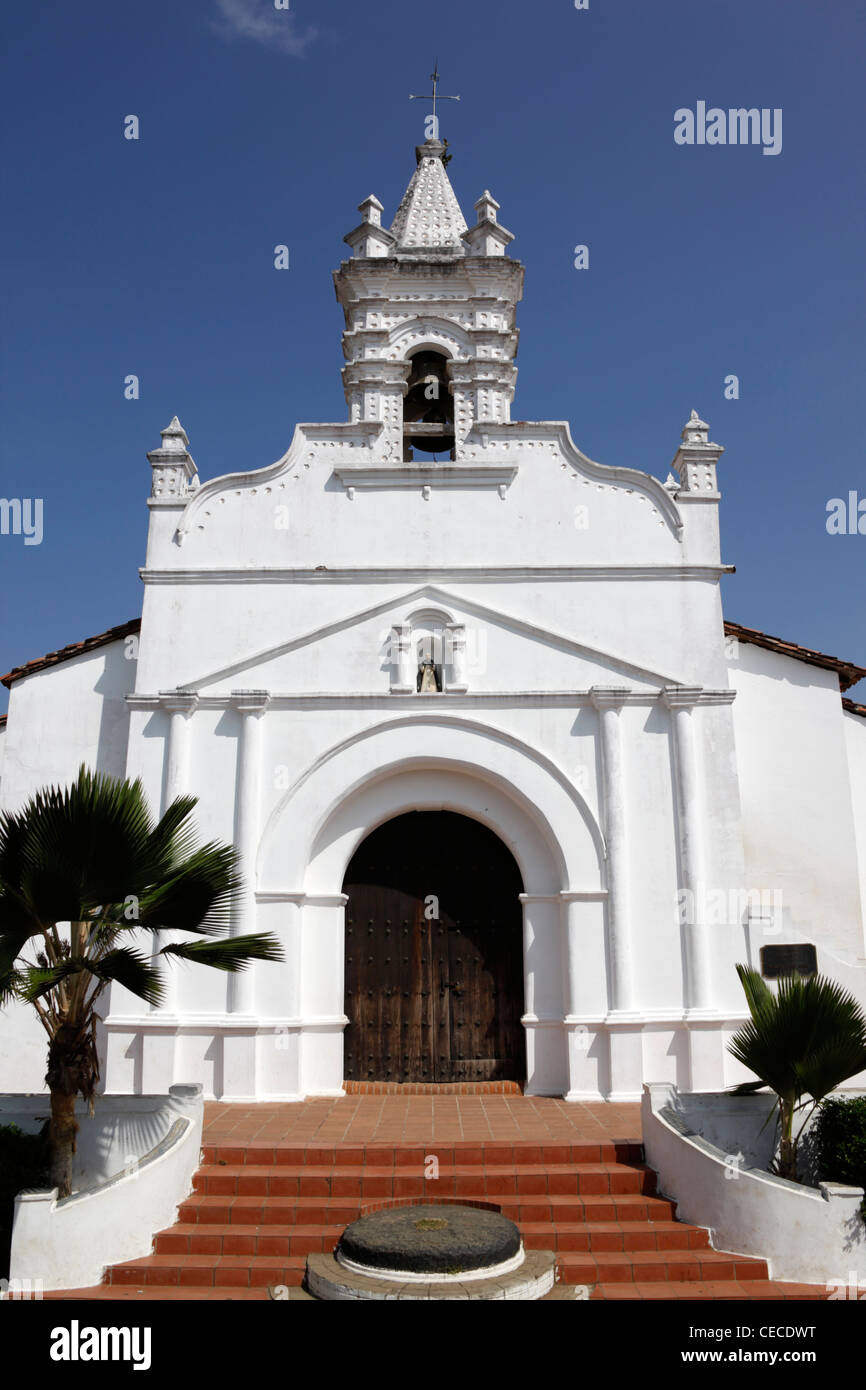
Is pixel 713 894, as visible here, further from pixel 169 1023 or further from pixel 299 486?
pixel 299 486

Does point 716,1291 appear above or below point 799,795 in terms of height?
below

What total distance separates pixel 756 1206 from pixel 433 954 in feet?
18.7

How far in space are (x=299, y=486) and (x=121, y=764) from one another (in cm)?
464

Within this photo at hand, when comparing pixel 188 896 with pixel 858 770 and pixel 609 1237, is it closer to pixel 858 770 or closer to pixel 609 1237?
pixel 609 1237

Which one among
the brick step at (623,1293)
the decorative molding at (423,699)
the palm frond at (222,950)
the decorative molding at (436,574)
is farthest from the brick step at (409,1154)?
the decorative molding at (436,574)

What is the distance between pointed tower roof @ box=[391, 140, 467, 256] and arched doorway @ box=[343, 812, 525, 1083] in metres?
9.34

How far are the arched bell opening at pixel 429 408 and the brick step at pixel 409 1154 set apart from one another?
997 centimetres

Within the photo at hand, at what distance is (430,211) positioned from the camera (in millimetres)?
17109

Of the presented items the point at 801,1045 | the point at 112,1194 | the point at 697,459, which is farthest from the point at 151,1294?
the point at 697,459

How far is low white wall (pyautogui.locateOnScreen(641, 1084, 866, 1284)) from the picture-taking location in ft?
26.4

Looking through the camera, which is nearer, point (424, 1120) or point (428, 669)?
point (424, 1120)

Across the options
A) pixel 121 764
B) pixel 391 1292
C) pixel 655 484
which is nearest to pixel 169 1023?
pixel 121 764

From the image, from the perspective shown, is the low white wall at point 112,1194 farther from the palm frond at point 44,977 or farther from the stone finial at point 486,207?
the stone finial at point 486,207

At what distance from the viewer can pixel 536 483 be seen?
14391 mm
